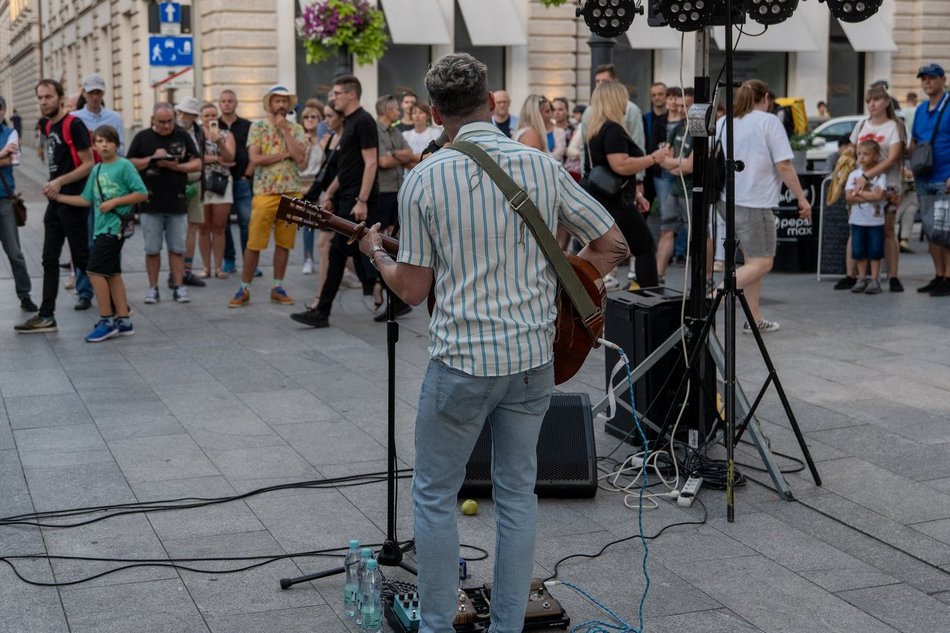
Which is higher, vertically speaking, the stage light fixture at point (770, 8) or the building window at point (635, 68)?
the building window at point (635, 68)

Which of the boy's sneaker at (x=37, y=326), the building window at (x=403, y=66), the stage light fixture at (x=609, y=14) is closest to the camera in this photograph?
the stage light fixture at (x=609, y=14)

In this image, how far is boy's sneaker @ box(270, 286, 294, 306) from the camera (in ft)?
38.3

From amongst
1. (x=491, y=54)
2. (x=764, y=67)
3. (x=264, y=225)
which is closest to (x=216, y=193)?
(x=264, y=225)

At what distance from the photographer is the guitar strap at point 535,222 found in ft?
11.8

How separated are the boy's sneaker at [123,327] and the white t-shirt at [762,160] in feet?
15.8

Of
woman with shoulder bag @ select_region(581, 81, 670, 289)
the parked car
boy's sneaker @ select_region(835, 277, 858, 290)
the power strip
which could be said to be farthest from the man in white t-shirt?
the parked car

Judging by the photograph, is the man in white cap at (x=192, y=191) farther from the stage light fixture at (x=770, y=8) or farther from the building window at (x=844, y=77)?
the building window at (x=844, y=77)

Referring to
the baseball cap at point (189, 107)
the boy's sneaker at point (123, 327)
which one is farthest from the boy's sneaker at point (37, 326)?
the baseball cap at point (189, 107)

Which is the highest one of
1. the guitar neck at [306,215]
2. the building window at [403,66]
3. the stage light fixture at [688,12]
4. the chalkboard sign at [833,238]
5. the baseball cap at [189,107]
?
the building window at [403,66]

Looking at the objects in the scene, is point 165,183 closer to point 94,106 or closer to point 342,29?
point 94,106

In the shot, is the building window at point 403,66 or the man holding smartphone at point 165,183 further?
the building window at point 403,66

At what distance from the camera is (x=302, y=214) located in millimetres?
4398

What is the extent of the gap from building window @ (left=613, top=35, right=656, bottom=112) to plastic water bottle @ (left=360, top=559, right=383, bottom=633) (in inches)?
982

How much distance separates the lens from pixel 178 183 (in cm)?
1148
